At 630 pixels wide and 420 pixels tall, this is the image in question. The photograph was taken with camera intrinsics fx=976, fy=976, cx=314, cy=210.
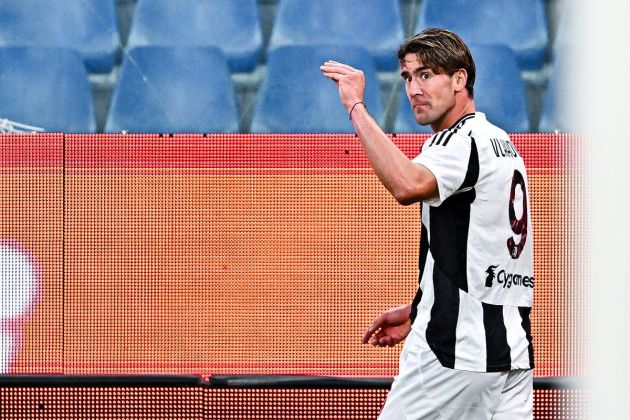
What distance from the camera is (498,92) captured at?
18.9 feet

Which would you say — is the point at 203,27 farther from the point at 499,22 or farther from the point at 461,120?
the point at 461,120

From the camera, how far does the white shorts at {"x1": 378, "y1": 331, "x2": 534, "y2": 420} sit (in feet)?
7.17

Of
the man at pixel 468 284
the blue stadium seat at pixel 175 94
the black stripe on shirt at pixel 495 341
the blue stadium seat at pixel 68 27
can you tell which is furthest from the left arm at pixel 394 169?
the blue stadium seat at pixel 68 27

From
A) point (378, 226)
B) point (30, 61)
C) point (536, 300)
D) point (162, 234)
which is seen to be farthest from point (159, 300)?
point (30, 61)

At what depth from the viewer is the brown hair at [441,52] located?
2.29 m

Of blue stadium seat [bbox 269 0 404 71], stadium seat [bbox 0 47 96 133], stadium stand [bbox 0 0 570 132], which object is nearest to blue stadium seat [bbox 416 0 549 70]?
stadium stand [bbox 0 0 570 132]

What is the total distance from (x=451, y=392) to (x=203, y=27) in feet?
13.2

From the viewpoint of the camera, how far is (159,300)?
14.1 feet

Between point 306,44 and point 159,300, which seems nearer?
point 159,300

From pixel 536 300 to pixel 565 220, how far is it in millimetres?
371

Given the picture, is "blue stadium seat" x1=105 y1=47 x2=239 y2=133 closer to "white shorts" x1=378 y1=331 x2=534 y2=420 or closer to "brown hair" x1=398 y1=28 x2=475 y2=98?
"brown hair" x1=398 y1=28 x2=475 y2=98

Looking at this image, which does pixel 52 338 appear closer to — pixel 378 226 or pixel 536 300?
pixel 378 226

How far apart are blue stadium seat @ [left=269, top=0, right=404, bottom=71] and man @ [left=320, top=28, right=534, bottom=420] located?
3604 millimetres

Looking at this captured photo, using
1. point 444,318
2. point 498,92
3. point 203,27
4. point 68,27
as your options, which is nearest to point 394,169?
point 444,318
